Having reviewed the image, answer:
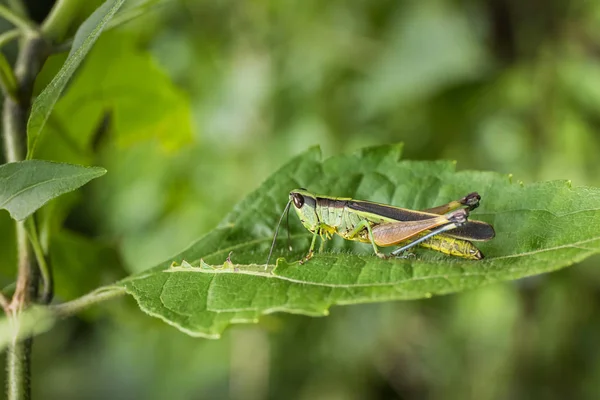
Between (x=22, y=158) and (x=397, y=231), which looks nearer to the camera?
(x=22, y=158)

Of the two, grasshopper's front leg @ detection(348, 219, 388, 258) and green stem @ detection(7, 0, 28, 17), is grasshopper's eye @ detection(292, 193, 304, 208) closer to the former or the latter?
grasshopper's front leg @ detection(348, 219, 388, 258)

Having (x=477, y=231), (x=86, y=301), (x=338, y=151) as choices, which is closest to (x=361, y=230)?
(x=477, y=231)

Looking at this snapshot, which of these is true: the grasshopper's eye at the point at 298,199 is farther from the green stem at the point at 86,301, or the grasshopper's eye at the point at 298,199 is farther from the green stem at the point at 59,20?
the green stem at the point at 59,20

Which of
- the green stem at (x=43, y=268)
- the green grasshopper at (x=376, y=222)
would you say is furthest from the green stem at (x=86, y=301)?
the green grasshopper at (x=376, y=222)

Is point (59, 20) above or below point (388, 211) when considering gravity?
above

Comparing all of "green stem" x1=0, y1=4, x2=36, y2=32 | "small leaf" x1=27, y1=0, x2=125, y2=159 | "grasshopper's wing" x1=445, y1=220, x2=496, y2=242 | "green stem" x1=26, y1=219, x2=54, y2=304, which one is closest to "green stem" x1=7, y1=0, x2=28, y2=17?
"green stem" x1=0, y1=4, x2=36, y2=32

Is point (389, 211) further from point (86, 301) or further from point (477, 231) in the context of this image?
point (86, 301)

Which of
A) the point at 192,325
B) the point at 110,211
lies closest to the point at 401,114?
the point at 110,211
